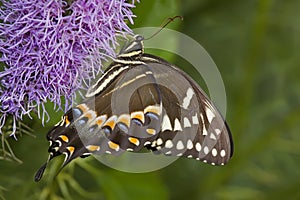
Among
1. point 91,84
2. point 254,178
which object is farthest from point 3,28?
point 254,178

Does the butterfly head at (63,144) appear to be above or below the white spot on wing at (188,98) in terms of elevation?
below

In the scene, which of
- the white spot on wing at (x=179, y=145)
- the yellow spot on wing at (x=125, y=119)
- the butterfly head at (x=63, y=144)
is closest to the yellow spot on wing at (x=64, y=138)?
the butterfly head at (x=63, y=144)

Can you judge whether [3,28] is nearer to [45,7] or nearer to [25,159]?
[45,7]

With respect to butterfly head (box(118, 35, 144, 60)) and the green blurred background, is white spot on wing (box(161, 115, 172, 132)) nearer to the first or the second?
butterfly head (box(118, 35, 144, 60))

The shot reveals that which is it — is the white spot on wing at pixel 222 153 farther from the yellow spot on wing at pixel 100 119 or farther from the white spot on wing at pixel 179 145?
the yellow spot on wing at pixel 100 119

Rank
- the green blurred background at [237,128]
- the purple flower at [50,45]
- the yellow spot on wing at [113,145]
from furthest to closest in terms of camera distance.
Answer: the green blurred background at [237,128], the yellow spot on wing at [113,145], the purple flower at [50,45]

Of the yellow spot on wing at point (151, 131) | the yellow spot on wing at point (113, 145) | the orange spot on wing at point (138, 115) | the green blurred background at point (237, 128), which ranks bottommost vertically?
the green blurred background at point (237, 128)

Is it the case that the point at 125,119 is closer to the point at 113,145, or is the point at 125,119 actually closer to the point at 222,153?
the point at 113,145
